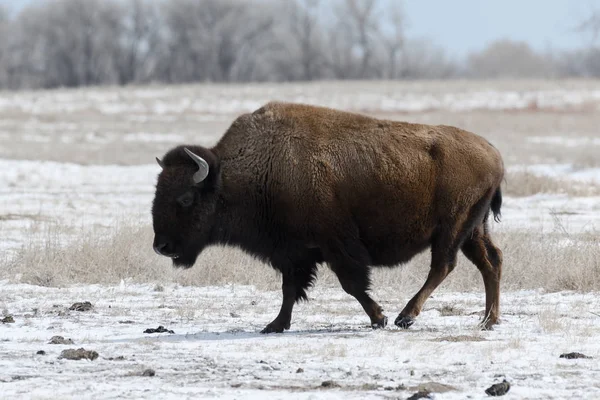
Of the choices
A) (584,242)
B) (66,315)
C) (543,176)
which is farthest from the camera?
(543,176)

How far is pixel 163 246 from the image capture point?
8.52 m

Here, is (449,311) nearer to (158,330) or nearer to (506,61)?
(158,330)

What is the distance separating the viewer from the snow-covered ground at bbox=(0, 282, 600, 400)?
20.2 feet

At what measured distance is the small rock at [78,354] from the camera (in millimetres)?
6996

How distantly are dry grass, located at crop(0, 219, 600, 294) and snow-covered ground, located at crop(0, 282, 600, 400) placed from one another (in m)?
0.36

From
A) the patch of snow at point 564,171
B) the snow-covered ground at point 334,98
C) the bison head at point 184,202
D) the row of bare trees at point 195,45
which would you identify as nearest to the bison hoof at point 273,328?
the bison head at point 184,202

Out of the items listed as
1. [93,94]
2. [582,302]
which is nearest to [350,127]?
[582,302]

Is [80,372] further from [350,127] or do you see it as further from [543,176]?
[543,176]

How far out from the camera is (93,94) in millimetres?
66688

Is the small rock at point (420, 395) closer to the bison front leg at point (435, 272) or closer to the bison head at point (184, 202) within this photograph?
the bison front leg at point (435, 272)

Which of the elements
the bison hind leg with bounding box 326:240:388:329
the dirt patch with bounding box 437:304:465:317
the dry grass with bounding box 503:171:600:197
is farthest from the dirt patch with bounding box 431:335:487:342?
the dry grass with bounding box 503:171:600:197

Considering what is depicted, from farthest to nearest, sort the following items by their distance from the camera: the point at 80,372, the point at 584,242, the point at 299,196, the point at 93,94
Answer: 1. the point at 93,94
2. the point at 584,242
3. the point at 299,196
4. the point at 80,372

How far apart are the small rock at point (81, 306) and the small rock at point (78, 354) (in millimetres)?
2252

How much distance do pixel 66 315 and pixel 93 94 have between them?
59305mm
